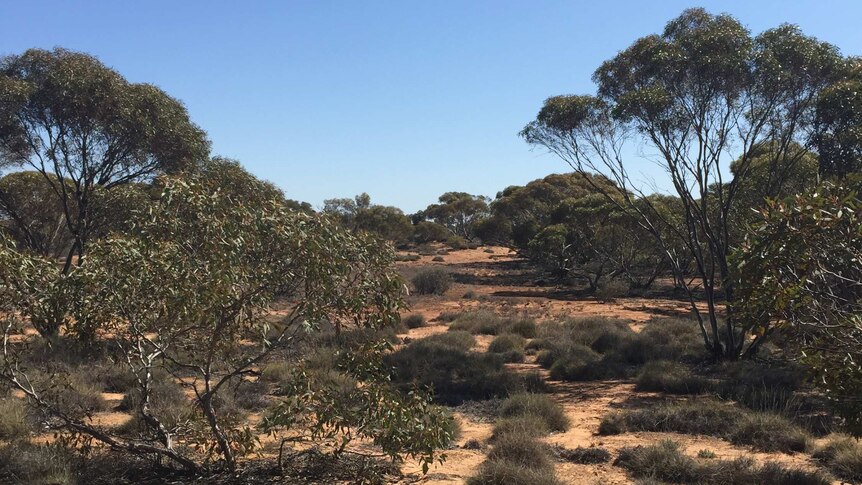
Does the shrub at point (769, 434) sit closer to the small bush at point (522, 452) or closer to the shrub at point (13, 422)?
the small bush at point (522, 452)

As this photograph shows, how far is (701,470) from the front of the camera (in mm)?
7000

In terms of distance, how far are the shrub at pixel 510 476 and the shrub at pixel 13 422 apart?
6.22 meters

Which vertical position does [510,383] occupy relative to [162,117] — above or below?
below

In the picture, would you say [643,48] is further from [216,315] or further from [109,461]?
[109,461]

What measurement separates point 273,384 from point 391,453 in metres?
6.95

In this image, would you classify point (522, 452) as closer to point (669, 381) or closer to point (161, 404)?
point (669, 381)

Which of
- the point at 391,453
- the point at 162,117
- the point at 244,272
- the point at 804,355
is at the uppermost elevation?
the point at 162,117

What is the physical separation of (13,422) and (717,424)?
10130 millimetres

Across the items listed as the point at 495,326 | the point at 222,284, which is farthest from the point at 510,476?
the point at 495,326

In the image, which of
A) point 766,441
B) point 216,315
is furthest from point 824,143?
point 216,315

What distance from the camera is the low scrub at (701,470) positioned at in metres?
6.64

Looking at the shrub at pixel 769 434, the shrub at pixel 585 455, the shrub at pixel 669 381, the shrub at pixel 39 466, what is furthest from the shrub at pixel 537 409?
the shrub at pixel 39 466

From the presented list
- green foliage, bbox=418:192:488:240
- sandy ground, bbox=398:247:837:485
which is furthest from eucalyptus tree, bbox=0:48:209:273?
green foliage, bbox=418:192:488:240

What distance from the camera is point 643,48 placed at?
1405 cm
